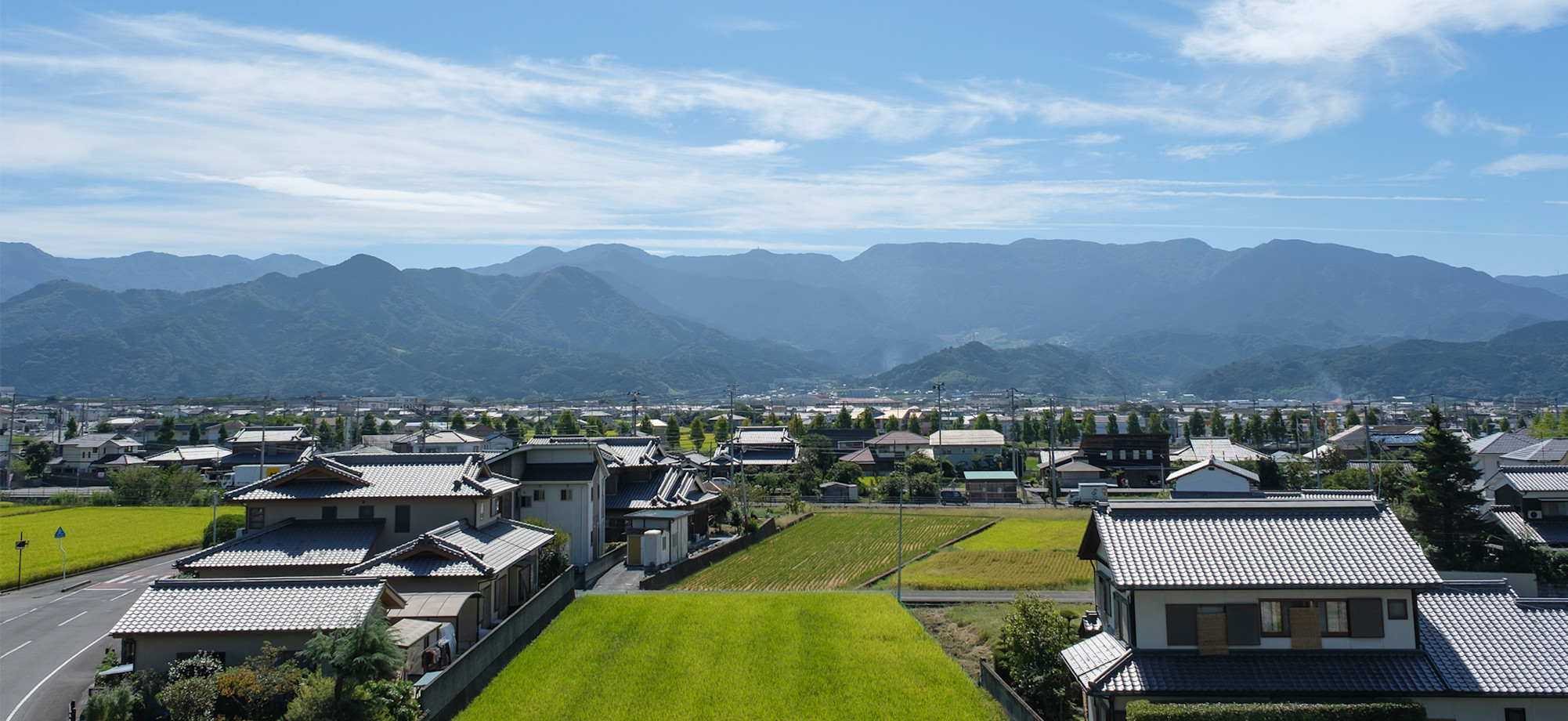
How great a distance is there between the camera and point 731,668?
1991 centimetres

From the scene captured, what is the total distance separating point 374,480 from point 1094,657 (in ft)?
70.9

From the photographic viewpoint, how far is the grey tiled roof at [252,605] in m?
17.3

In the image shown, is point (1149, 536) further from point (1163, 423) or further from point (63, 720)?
point (1163, 423)

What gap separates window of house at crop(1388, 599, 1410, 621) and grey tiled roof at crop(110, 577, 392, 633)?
1848 centimetres

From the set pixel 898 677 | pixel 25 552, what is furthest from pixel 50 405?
pixel 898 677

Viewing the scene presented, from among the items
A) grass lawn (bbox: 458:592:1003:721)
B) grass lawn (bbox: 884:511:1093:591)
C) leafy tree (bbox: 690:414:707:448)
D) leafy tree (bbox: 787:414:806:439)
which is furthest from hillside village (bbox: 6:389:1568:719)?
leafy tree (bbox: 787:414:806:439)

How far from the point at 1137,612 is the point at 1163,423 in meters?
100

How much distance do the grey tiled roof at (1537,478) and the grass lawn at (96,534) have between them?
5214cm

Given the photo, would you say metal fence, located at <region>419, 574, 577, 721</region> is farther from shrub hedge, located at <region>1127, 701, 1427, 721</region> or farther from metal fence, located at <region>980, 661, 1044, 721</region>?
shrub hedge, located at <region>1127, 701, 1427, 721</region>

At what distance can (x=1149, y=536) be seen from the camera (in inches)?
655

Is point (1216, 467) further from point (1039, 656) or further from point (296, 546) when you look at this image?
point (296, 546)

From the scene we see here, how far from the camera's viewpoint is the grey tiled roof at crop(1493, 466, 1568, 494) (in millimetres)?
31328

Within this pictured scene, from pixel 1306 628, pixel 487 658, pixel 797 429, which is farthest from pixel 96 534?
pixel 797 429

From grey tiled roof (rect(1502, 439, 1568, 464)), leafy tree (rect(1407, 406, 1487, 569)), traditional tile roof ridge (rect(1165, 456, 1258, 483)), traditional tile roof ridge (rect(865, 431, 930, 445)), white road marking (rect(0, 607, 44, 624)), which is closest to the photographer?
white road marking (rect(0, 607, 44, 624))
